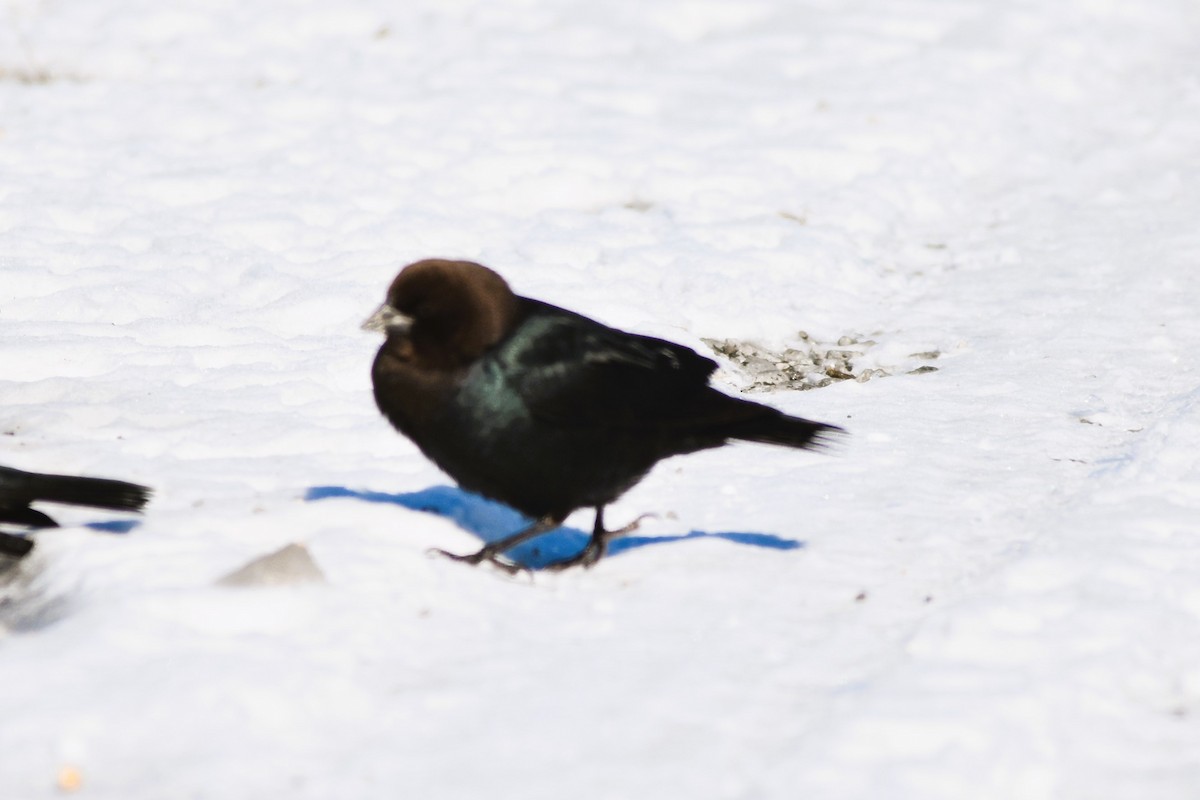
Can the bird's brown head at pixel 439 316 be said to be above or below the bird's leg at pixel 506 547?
above

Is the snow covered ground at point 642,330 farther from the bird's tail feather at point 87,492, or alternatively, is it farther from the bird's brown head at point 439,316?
the bird's brown head at point 439,316

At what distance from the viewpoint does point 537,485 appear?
3996 millimetres

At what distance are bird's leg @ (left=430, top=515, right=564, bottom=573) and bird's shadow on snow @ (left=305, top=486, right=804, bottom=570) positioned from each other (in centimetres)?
20

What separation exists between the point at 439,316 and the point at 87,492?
111 centimetres

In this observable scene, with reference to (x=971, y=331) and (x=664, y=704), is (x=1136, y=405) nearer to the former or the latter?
(x=971, y=331)

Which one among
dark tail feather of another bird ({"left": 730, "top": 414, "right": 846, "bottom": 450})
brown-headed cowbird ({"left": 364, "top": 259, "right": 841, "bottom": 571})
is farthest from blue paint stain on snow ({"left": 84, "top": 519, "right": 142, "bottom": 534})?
dark tail feather of another bird ({"left": 730, "top": 414, "right": 846, "bottom": 450})

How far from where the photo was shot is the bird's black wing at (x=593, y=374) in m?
3.99

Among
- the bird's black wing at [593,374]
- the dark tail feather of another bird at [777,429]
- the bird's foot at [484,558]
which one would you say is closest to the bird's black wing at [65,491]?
the bird's foot at [484,558]

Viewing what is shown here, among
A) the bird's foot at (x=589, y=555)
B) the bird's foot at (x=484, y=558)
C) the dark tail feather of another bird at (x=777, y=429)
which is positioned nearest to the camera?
the bird's foot at (x=484, y=558)

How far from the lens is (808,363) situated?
6.43 m

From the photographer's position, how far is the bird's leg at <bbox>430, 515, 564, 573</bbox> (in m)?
4.04

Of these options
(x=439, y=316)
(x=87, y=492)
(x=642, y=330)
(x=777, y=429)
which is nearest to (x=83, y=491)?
(x=87, y=492)

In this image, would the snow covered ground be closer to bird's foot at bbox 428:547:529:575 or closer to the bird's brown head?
bird's foot at bbox 428:547:529:575

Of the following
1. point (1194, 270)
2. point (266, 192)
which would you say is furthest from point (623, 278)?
point (1194, 270)
